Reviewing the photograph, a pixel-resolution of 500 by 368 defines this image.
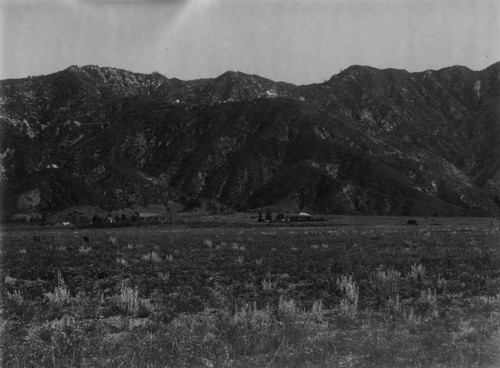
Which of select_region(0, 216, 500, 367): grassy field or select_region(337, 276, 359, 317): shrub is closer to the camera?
select_region(0, 216, 500, 367): grassy field

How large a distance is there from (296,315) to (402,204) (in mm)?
166239

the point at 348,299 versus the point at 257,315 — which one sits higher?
the point at 257,315

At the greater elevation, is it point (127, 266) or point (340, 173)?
point (340, 173)

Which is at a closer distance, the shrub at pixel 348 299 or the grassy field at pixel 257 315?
the grassy field at pixel 257 315

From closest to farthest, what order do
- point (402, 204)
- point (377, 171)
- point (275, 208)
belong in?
point (275, 208), point (402, 204), point (377, 171)

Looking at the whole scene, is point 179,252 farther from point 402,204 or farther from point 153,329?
point 402,204

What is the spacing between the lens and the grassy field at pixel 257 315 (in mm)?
8367

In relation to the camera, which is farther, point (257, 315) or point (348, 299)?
point (348, 299)

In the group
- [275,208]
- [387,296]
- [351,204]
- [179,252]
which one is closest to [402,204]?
[351,204]

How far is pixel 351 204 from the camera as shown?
174 meters

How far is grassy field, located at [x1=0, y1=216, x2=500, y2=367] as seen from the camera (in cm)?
837

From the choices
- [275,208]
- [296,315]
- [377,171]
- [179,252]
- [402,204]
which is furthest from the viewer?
[377,171]

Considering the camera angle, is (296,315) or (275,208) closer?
(296,315)

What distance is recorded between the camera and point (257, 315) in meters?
10.7
